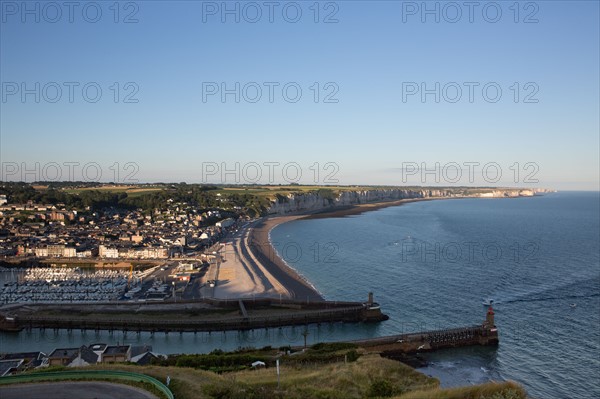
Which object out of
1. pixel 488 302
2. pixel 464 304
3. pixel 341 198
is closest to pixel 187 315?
pixel 464 304

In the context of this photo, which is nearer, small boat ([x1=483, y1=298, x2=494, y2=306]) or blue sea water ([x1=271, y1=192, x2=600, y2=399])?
blue sea water ([x1=271, y1=192, x2=600, y2=399])

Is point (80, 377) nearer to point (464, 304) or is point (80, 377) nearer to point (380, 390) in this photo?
point (380, 390)

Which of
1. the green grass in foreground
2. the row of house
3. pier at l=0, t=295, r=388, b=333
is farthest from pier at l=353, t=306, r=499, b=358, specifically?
the row of house

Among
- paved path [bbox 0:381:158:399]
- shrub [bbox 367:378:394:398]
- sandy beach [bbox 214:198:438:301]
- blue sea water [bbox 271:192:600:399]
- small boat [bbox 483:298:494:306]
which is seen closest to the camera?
paved path [bbox 0:381:158:399]

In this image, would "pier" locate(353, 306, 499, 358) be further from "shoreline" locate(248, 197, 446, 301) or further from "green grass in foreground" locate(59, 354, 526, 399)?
"shoreline" locate(248, 197, 446, 301)

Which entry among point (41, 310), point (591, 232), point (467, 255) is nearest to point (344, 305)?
point (41, 310)

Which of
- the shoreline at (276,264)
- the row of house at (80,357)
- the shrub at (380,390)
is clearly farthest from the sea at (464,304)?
the shrub at (380,390)

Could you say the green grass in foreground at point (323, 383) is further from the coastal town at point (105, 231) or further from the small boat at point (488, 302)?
the coastal town at point (105, 231)
